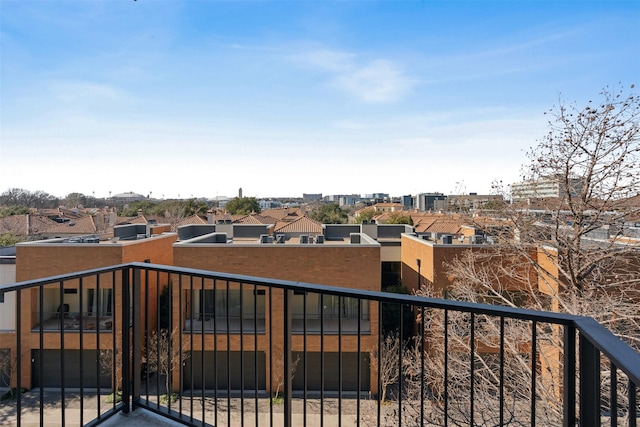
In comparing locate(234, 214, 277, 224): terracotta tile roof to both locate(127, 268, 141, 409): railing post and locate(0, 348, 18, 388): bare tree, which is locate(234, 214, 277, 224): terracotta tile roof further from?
locate(127, 268, 141, 409): railing post

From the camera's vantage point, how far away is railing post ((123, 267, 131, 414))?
227 cm

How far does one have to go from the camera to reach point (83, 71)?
955cm

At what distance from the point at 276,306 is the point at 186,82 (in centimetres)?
675

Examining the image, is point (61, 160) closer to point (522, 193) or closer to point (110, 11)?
point (110, 11)

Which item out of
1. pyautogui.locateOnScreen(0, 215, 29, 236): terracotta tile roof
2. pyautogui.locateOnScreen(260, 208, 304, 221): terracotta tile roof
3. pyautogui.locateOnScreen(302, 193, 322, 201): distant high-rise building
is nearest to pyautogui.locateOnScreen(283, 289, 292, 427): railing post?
pyautogui.locateOnScreen(0, 215, 29, 236): terracotta tile roof

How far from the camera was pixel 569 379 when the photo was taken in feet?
4.26

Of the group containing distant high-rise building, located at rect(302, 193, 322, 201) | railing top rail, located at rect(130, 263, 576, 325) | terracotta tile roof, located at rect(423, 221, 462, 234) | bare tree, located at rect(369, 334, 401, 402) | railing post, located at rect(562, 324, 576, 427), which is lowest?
bare tree, located at rect(369, 334, 401, 402)

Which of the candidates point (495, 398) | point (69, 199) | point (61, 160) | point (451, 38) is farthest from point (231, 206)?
point (495, 398)


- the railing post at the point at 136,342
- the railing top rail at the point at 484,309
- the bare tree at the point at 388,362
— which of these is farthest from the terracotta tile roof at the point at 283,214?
the railing top rail at the point at 484,309

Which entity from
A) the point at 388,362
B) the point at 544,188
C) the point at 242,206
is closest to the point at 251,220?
the point at 388,362

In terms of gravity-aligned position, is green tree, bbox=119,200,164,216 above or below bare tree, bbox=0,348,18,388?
above

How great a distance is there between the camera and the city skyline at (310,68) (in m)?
7.77

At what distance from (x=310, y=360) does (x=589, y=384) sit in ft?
37.2

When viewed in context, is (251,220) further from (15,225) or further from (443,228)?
(15,225)
